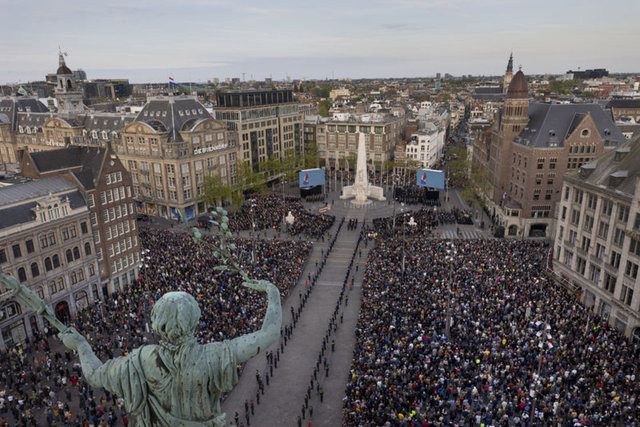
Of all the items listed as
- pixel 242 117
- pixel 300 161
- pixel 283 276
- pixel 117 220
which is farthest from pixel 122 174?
pixel 300 161

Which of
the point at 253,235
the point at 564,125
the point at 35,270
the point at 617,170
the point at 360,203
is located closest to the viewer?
the point at 35,270

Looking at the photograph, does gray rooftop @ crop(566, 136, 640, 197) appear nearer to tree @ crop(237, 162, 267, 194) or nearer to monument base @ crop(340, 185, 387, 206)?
monument base @ crop(340, 185, 387, 206)

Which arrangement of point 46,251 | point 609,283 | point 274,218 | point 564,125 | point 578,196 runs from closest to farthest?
point 46,251 → point 609,283 → point 578,196 → point 564,125 → point 274,218

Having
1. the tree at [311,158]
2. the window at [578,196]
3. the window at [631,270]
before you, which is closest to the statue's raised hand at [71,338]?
the window at [631,270]

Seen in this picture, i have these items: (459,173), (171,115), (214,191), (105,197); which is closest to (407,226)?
(214,191)

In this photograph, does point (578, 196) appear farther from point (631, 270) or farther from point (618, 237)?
point (631, 270)

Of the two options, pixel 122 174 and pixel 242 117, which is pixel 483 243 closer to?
pixel 122 174
